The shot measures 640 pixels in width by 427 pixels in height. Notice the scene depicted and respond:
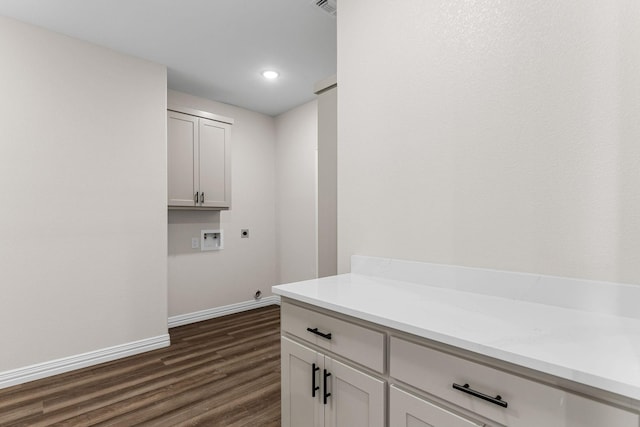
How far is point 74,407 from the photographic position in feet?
6.64

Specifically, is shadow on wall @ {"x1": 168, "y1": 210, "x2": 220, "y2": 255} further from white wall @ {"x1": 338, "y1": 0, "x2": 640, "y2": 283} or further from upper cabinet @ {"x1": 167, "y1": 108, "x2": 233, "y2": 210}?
white wall @ {"x1": 338, "y1": 0, "x2": 640, "y2": 283}

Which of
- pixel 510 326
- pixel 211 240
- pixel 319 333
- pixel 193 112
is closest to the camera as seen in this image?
pixel 510 326

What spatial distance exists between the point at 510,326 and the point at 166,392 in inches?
86.1

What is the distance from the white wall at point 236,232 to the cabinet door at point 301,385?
253 cm

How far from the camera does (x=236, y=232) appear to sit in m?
4.11

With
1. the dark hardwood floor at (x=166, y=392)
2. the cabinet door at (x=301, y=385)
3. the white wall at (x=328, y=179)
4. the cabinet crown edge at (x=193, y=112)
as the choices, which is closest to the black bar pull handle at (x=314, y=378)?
the cabinet door at (x=301, y=385)

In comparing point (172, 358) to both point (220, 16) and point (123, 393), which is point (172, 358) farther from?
point (220, 16)

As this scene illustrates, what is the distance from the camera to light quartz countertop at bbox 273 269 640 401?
71 cm

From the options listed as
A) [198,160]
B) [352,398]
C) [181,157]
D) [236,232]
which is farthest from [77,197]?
[352,398]

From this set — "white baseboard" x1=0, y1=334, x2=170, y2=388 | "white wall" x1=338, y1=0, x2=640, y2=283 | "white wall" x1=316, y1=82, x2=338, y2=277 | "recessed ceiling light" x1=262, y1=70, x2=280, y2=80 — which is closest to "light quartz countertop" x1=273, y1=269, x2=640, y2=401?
"white wall" x1=338, y1=0, x2=640, y2=283

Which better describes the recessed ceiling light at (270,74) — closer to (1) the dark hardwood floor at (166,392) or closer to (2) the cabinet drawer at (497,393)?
(1) the dark hardwood floor at (166,392)

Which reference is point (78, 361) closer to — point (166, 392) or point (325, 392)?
point (166, 392)

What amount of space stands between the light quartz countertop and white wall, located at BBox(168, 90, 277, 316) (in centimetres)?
257

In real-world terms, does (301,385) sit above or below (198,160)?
below
